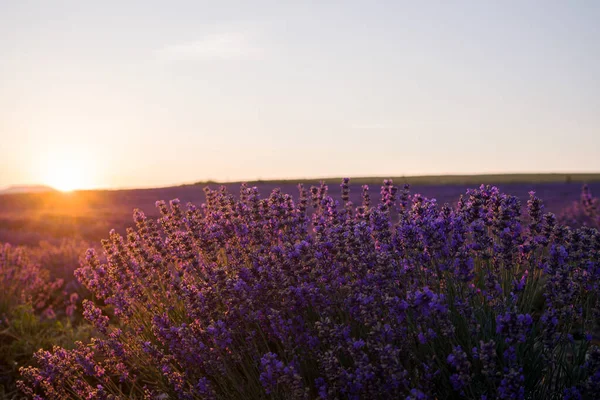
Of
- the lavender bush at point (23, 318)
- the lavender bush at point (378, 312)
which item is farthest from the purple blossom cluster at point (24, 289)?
the lavender bush at point (378, 312)

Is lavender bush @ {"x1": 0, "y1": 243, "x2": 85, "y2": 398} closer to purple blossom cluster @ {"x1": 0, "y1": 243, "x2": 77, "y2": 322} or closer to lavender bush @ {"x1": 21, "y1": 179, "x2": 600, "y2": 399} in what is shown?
purple blossom cluster @ {"x1": 0, "y1": 243, "x2": 77, "y2": 322}

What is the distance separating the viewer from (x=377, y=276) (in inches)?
105

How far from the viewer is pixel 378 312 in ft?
8.55

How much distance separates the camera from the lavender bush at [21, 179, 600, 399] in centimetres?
Result: 238

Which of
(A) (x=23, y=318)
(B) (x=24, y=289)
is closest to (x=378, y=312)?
(A) (x=23, y=318)

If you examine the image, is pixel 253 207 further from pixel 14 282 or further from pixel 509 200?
pixel 14 282

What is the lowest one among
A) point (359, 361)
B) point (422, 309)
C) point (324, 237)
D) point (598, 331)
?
point (598, 331)

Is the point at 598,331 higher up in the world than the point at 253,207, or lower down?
lower down

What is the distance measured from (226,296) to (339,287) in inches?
23.4

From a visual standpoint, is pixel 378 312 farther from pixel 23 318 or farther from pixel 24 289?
pixel 24 289

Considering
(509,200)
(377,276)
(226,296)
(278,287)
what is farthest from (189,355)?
(509,200)

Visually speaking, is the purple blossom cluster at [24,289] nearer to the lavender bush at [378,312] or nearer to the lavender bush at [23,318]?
the lavender bush at [23,318]

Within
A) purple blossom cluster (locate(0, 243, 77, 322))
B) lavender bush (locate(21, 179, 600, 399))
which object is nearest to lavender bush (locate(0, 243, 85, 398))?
purple blossom cluster (locate(0, 243, 77, 322))

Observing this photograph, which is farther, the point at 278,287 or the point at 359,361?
the point at 278,287
